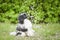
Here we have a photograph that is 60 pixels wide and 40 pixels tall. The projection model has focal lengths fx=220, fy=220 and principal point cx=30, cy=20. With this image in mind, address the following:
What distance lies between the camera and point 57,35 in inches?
364

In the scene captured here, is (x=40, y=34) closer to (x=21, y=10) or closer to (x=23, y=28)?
(x=23, y=28)

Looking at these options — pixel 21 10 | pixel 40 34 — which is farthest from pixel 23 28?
pixel 21 10

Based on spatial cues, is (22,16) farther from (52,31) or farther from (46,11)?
(46,11)

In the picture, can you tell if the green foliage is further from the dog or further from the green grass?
the dog

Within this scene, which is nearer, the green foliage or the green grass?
the green grass

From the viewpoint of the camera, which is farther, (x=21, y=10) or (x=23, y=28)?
(x=21, y=10)

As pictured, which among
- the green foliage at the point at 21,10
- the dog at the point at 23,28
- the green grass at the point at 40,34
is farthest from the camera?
the green foliage at the point at 21,10

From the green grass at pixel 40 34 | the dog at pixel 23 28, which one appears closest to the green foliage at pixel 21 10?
the green grass at pixel 40 34

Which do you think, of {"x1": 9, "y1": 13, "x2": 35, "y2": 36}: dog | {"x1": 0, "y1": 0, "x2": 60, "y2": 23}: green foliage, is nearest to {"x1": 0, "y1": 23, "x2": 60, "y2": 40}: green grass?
{"x1": 9, "y1": 13, "x2": 35, "y2": 36}: dog

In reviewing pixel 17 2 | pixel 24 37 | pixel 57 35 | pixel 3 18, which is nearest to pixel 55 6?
pixel 17 2

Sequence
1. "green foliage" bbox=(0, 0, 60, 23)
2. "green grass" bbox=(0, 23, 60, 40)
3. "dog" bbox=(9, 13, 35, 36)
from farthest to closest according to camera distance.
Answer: "green foliage" bbox=(0, 0, 60, 23), "dog" bbox=(9, 13, 35, 36), "green grass" bbox=(0, 23, 60, 40)

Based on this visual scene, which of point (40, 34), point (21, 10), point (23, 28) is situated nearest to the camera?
point (23, 28)

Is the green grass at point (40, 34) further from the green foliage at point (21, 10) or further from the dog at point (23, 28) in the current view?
the green foliage at point (21, 10)

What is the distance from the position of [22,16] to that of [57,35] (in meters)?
1.68
